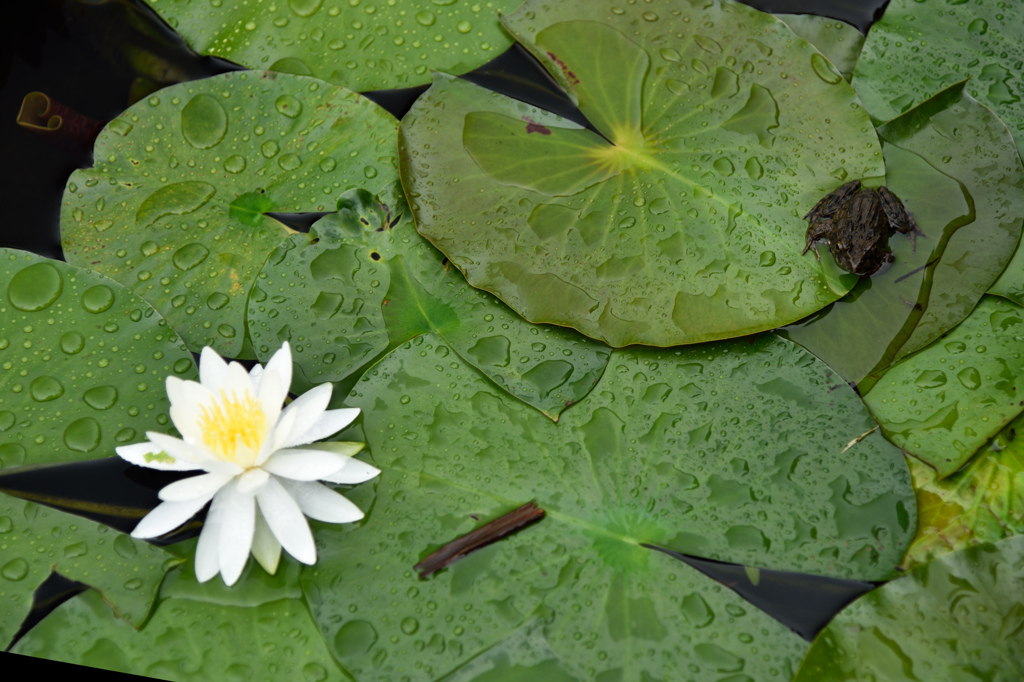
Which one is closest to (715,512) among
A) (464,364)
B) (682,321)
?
(682,321)

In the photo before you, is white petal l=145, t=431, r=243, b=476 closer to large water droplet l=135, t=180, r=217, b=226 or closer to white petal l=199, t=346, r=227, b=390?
white petal l=199, t=346, r=227, b=390

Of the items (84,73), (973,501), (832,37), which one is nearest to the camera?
(973,501)

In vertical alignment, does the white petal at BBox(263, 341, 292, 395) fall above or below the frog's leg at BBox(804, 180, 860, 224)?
below

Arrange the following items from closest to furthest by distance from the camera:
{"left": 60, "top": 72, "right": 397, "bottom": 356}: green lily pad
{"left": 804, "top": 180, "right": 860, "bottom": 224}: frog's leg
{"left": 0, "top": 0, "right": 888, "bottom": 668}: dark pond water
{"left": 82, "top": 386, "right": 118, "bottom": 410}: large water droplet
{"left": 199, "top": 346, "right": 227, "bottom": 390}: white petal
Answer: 1. {"left": 199, "top": 346, "right": 227, "bottom": 390}: white petal
2. {"left": 82, "top": 386, "right": 118, "bottom": 410}: large water droplet
3. {"left": 804, "top": 180, "right": 860, "bottom": 224}: frog's leg
4. {"left": 60, "top": 72, "right": 397, "bottom": 356}: green lily pad
5. {"left": 0, "top": 0, "right": 888, "bottom": 668}: dark pond water

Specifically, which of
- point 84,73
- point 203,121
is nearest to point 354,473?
point 203,121

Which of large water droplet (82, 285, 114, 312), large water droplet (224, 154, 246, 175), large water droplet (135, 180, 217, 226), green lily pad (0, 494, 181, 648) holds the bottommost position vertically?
green lily pad (0, 494, 181, 648)

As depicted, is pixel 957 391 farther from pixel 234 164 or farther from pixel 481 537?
pixel 234 164

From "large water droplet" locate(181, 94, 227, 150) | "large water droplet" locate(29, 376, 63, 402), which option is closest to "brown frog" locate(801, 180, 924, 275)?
"large water droplet" locate(181, 94, 227, 150)

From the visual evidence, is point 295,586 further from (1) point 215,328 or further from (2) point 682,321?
(2) point 682,321
